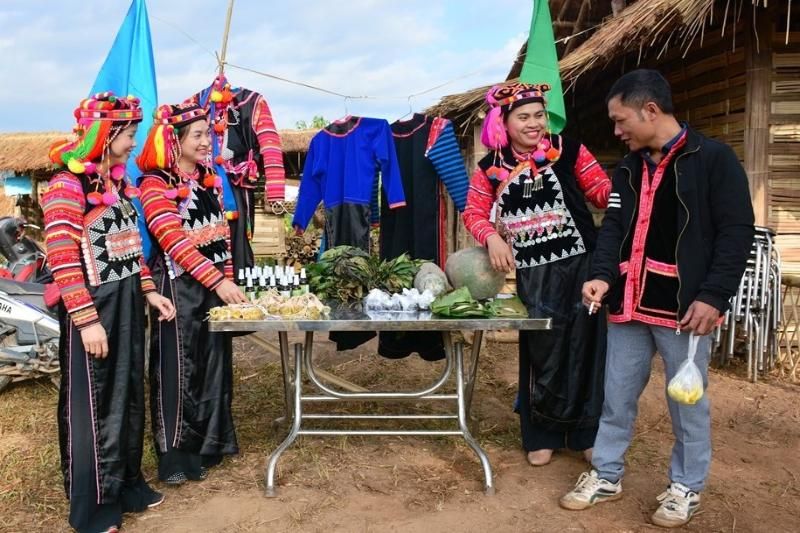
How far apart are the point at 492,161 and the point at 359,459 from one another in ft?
5.90

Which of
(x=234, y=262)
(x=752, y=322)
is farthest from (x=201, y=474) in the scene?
(x=752, y=322)

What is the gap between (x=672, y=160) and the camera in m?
2.72

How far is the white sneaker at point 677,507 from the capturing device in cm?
284

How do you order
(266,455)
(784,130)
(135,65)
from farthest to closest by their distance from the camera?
(784,130) → (135,65) → (266,455)

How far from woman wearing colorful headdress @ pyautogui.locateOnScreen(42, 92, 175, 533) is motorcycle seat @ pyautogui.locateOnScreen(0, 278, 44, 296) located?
2823 millimetres

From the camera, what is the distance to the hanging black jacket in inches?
101

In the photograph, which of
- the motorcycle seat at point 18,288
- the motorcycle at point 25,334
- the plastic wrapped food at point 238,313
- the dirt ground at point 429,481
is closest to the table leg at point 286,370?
the dirt ground at point 429,481

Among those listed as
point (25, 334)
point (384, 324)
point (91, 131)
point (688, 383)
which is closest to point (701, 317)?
point (688, 383)

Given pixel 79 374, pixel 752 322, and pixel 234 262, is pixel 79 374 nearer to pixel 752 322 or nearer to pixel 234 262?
pixel 234 262

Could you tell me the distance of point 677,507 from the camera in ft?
9.34

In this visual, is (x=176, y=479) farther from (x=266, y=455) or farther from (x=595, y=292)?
(x=595, y=292)

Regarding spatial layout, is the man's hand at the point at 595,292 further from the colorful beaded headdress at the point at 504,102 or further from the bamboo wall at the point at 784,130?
the bamboo wall at the point at 784,130

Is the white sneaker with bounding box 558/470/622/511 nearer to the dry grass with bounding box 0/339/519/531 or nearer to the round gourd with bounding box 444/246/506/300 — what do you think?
the dry grass with bounding box 0/339/519/531

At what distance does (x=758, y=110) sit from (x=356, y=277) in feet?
13.0
